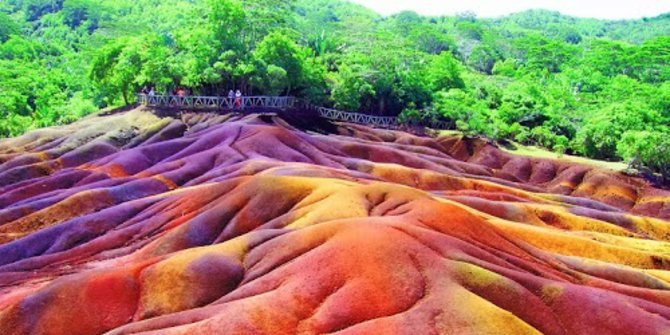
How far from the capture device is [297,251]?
34.5 m

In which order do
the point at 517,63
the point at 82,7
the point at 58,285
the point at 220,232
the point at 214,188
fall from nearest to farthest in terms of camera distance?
the point at 58,285
the point at 220,232
the point at 214,188
the point at 517,63
the point at 82,7

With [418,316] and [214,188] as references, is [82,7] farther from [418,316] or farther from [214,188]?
[418,316]

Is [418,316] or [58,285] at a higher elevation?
[418,316]

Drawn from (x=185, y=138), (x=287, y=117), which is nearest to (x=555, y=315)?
(x=185, y=138)

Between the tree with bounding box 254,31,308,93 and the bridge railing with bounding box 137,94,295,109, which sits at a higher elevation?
the tree with bounding box 254,31,308,93

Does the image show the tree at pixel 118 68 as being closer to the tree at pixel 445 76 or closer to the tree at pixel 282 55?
the tree at pixel 282 55

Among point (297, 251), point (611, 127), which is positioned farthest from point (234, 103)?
point (297, 251)

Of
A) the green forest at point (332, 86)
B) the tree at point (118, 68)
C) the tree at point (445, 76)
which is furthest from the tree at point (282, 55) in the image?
the tree at point (445, 76)

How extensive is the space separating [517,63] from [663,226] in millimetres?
126906

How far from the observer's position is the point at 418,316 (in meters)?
28.8

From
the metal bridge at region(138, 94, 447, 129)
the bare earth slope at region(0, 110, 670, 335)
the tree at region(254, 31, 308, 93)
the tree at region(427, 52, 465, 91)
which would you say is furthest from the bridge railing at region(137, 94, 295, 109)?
the tree at region(427, 52, 465, 91)

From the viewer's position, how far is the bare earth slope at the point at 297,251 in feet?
99.1

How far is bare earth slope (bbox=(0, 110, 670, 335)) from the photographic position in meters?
30.2

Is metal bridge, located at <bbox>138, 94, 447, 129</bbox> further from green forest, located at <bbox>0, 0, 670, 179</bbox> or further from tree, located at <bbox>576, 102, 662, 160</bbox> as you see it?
tree, located at <bbox>576, 102, 662, 160</bbox>
